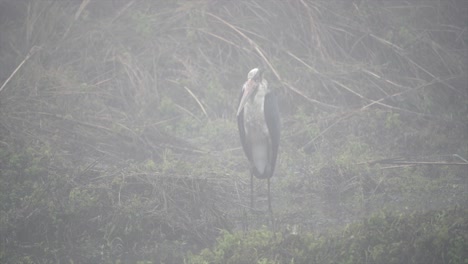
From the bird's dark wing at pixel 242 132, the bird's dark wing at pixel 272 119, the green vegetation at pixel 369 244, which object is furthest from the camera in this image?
the bird's dark wing at pixel 242 132

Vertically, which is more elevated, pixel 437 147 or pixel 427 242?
pixel 427 242

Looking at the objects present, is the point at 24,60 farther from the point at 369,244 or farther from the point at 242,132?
the point at 369,244

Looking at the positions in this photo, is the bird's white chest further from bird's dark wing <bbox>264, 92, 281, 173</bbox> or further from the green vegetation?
the green vegetation

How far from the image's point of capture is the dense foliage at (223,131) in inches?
236

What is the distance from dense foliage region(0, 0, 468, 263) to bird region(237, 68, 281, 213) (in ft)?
1.40

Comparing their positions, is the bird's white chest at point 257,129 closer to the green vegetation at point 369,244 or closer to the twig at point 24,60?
the green vegetation at point 369,244

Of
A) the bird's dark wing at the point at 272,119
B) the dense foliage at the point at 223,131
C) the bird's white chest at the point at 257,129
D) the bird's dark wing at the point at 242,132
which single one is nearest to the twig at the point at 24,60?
the dense foliage at the point at 223,131

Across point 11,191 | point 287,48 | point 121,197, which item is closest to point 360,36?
point 287,48

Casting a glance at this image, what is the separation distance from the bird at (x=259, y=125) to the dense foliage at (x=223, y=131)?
1.40 ft

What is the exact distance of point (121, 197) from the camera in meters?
6.52

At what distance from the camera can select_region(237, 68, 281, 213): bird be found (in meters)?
7.19

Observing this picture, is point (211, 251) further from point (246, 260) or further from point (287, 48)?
point (287, 48)

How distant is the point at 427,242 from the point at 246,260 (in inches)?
60.2

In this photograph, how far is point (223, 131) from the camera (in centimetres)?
924
